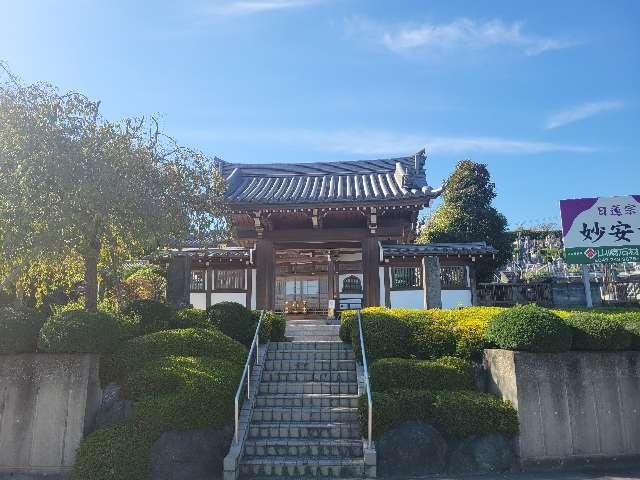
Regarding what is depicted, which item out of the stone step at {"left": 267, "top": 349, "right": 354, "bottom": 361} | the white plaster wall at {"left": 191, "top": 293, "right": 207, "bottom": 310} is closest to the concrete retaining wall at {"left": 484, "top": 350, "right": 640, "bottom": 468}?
the stone step at {"left": 267, "top": 349, "right": 354, "bottom": 361}

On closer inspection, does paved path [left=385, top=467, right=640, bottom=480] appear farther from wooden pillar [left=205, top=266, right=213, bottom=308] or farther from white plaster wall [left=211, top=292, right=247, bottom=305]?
wooden pillar [left=205, top=266, right=213, bottom=308]

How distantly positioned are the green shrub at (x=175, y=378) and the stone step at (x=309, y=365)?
2032 mm

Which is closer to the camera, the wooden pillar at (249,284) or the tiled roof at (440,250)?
the tiled roof at (440,250)

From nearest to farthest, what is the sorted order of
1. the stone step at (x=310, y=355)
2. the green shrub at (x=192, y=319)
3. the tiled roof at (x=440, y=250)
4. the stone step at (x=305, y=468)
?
the stone step at (x=305, y=468)
the green shrub at (x=192, y=319)
the stone step at (x=310, y=355)
the tiled roof at (x=440, y=250)

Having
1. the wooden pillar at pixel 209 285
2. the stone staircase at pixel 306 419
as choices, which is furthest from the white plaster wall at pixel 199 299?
the stone staircase at pixel 306 419

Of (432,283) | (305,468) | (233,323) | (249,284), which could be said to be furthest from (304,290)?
(305,468)

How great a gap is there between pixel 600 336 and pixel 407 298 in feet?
31.6

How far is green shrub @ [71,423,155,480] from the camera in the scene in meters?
7.17

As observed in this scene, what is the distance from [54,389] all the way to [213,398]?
293cm

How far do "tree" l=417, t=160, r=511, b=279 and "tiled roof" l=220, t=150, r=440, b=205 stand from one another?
9.90m

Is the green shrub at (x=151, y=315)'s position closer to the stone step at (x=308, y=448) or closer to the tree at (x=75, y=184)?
the tree at (x=75, y=184)

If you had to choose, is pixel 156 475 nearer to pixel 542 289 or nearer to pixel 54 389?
pixel 54 389

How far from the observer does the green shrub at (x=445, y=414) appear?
812cm

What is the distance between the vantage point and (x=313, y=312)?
2392 centimetres
